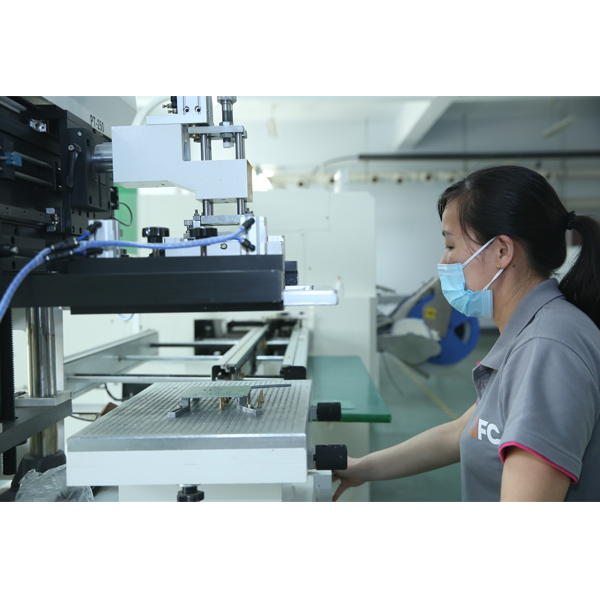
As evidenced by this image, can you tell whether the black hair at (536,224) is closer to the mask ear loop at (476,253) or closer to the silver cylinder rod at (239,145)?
the mask ear loop at (476,253)

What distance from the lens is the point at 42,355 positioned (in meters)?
0.96

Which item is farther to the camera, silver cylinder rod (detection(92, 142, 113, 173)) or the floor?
the floor

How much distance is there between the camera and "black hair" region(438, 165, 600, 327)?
2.83 ft

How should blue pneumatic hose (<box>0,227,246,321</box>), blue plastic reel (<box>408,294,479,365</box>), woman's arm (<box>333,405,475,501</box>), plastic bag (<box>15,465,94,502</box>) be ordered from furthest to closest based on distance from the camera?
blue plastic reel (<box>408,294,479,365</box>) < woman's arm (<box>333,405,475,501</box>) < plastic bag (<box>15,465,94,502</box>) < blue pneumatic hose (<box>0,227,246,321</box>)

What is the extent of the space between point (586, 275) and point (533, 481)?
1.31ft

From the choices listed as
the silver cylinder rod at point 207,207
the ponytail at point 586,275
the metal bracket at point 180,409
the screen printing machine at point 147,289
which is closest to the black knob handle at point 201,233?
the screen printing machine at point 147,289

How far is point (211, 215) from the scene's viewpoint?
0.85 m

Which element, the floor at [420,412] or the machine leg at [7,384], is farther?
the floor at [420,412]

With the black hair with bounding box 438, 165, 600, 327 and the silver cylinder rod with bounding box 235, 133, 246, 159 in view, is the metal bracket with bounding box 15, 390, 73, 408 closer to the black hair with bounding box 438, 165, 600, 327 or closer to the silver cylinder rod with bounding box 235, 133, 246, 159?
the silver cylinder rod with bounding box 235, 133, 246, 159

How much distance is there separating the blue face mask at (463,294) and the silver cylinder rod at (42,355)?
800 millimetres

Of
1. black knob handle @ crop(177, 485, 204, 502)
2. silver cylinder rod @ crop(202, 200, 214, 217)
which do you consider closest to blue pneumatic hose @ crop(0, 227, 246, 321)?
silver cylinder rod @ crop(202, 200, 214, 217)

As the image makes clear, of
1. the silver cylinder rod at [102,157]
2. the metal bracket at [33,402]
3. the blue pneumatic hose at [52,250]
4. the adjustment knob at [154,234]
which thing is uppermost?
the silver cylinder rod at [102,157]

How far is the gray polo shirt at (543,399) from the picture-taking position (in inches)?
26.1
